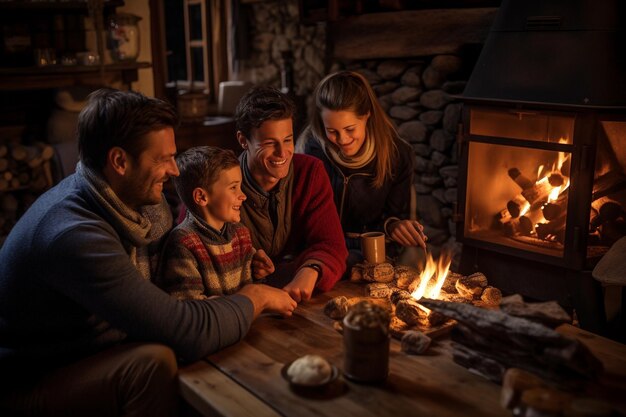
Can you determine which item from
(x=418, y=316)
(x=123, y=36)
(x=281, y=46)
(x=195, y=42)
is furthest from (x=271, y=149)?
(x=195, y=42)

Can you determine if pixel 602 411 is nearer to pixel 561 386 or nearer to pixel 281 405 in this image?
pixel 561 386

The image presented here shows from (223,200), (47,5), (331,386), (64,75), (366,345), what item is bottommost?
(331,386)

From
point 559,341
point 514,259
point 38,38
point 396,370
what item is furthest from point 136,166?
point 38,38

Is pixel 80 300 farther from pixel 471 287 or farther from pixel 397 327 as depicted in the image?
pixel 471 287

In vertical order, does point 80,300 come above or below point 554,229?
above

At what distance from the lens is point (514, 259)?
309 centimetres

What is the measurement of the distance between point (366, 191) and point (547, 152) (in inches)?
33.7

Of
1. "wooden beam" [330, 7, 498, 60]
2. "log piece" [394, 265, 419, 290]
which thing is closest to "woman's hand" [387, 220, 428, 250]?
"log piece" [394, 265, 419, 290]

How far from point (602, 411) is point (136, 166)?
1.22 metres

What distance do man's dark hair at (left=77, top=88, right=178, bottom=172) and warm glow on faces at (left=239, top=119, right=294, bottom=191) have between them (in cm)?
52

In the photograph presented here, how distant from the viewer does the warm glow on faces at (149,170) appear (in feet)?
5.69

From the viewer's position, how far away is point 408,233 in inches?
98.2

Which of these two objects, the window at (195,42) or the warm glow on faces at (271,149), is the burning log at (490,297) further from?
the window at (195,42)

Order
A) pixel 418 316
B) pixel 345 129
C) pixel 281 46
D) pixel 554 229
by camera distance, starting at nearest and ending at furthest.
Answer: pixel 418 316
pixel 345 129
pixel 554 229
pixel 281 46
